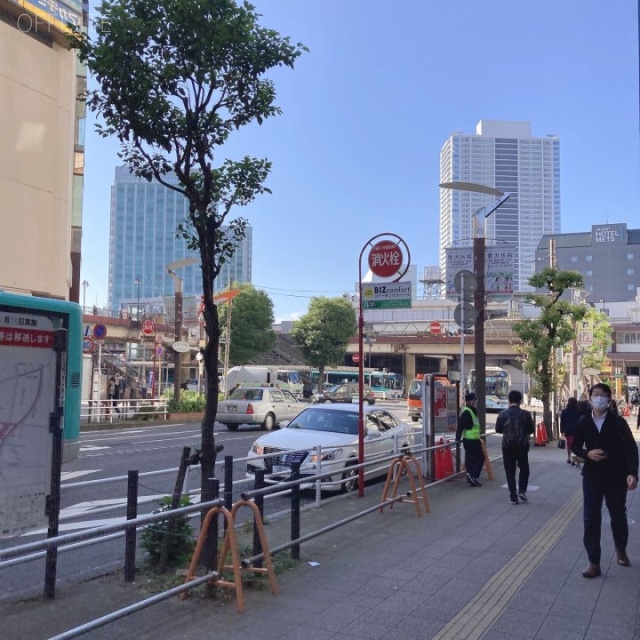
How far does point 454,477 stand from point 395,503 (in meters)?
2.85

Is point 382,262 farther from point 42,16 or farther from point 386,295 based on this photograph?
point 42,16

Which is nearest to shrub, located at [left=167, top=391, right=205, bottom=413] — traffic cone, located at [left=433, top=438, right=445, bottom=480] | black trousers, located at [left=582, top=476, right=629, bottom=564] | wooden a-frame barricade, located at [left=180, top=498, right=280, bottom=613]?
traffic cone, located at [left=433, top=438, right=445, bottom=480]

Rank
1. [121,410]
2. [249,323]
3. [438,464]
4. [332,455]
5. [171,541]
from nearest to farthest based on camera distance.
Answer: [171,541] < [332,455] < [438,464] < [121,410] < [249,323]

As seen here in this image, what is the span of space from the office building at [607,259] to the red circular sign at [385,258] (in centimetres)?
11731

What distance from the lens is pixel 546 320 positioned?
72.7 feet

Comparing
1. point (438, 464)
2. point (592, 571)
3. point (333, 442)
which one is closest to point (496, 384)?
point (438, 464)

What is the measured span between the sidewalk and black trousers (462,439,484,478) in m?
3.42

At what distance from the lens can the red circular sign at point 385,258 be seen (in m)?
9.98

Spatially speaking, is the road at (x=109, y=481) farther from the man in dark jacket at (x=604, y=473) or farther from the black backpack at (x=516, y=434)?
the man in dark jacket at (x=604, y=473)

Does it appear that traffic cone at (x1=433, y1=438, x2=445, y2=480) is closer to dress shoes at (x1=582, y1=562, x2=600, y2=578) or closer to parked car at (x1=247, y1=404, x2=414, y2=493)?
parked car at (x1=247, y1=404, x2=414, y2=493)

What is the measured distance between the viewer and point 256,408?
25875 millimetres

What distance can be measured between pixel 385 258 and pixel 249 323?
45653 mm

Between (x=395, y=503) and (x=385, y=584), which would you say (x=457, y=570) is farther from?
(x=395, y=503)

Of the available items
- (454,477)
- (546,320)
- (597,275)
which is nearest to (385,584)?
(454,477)
